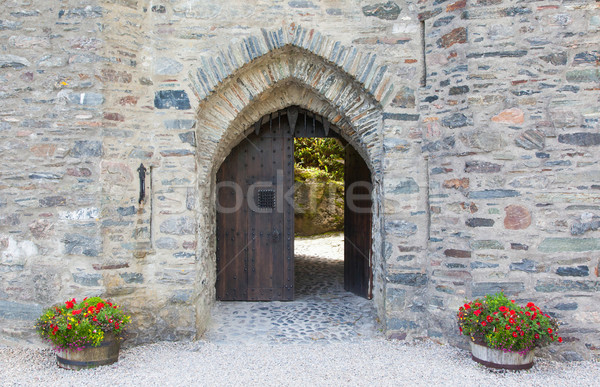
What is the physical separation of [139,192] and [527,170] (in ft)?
11.0

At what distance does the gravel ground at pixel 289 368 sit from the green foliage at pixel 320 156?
7.44 metres

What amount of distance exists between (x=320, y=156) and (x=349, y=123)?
6.79m

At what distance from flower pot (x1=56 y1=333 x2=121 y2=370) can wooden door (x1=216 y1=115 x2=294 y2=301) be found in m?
1.91

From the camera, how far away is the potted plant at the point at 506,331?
3055mm

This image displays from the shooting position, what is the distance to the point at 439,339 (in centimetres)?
379

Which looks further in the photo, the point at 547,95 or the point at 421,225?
the point at 421,225

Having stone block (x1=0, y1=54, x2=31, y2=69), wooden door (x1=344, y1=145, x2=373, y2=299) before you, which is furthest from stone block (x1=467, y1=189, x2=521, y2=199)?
stone block (x1=0, y1=54, x2=31, y2=69)

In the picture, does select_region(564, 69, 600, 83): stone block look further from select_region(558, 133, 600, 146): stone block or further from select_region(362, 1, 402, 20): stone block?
select_region(362, 1, 402, 20): stone block

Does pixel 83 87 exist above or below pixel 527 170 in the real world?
above

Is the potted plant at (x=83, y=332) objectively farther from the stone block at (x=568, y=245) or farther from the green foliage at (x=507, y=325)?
the stone block at (x=568, y=245)

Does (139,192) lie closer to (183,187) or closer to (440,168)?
(183,187)

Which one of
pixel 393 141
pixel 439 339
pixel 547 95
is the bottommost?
pixel 439 339

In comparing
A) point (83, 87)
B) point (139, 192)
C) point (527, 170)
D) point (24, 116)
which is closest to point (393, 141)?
point (527, 170)

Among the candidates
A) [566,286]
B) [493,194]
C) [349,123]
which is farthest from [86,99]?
[566,286]
